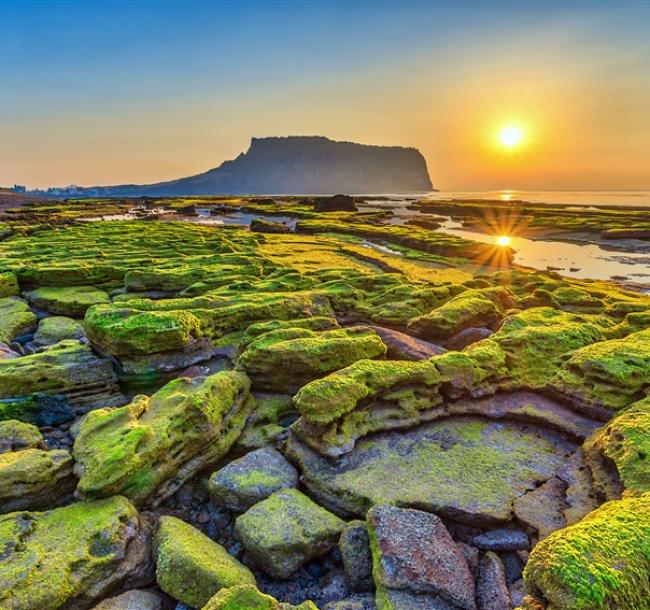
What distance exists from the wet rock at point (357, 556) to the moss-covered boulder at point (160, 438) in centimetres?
343

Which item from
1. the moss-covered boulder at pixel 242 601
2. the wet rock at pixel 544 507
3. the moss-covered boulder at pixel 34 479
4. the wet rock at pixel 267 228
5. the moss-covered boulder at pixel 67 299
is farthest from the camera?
the wet rock at pixel 267 228

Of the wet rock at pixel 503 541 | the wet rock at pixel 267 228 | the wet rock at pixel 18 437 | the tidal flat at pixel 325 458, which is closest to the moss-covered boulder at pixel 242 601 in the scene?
the tidal flat at pixel 325 458

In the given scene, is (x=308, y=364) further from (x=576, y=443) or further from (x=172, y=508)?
(x=576, y=443)

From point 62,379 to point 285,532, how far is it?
25.7 feet

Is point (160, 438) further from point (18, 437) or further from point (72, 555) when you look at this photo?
point (18, 437)

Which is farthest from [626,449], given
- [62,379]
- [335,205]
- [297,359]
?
[335,205]

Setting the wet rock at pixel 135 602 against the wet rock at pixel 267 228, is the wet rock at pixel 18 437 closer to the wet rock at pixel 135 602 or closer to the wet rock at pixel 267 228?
the wet rock at pixel 135 602

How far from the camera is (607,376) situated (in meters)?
9.70

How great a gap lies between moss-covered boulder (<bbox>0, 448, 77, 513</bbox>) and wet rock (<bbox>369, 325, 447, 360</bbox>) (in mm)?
7809

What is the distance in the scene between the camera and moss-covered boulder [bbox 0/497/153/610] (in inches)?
220

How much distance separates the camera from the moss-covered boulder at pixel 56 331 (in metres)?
14.9

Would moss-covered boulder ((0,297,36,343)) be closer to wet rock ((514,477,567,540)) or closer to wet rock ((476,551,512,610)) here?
wet rock ((476,551,512,610))

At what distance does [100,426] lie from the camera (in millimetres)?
8688

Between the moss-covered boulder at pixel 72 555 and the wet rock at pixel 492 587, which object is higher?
the moss-covered boulder at pixel 72 555
